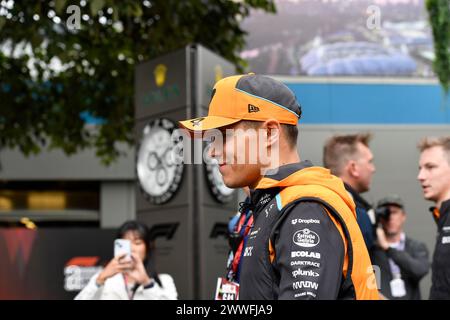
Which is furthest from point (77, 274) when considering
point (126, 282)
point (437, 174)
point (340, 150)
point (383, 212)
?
point (437, 174)

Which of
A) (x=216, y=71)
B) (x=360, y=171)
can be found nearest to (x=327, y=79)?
(x=216, y=71)

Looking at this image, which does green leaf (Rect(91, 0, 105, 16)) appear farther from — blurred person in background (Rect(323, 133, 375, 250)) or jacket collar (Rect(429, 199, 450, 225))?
jacket collar (Rect(429, 199, 450, 225))

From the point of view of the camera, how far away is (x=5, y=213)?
59.2ft

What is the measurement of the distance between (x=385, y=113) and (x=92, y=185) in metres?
7.03

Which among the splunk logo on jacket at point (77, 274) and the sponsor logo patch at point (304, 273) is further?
the splunk logo on jacket at point (77, 274)

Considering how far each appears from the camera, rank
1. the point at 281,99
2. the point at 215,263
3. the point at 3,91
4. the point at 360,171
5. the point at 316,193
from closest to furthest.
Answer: the point at 316,193
the point at 281,99
the point at 360,171
the point at 215,263
the point at 3,91

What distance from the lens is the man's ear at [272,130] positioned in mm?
2127

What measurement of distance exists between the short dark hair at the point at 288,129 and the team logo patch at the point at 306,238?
37 centimetres

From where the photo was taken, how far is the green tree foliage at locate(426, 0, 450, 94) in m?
11.6

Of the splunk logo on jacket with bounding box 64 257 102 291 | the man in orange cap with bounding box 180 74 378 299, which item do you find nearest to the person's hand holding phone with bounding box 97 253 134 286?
the splunk logo on jacket with bounding box 64 257 102 291

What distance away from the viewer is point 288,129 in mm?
2156

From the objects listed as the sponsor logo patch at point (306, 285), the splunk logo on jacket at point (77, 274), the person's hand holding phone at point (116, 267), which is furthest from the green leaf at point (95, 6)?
the sponsor logo patch at point (306, 285)

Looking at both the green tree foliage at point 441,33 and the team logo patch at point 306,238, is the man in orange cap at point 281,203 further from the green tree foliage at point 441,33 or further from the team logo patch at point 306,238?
the green tree foliage at point 441,33

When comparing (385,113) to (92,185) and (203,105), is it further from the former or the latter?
(203,105)
